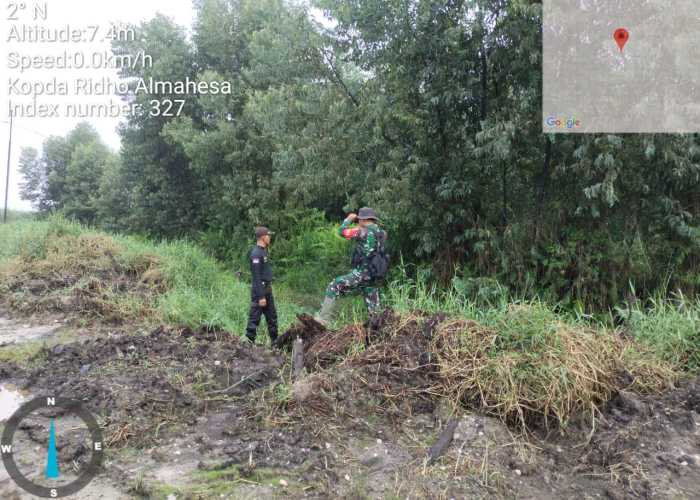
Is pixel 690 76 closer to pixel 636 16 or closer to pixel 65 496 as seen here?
pixel 636 16

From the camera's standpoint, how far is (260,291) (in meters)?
6.23

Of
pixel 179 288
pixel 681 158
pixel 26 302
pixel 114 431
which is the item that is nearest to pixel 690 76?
pixel 681 158

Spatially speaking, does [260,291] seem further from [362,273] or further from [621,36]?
[621,36]

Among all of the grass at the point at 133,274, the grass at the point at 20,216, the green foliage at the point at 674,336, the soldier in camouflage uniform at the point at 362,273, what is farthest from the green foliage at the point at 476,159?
the grass at the point at 20,216

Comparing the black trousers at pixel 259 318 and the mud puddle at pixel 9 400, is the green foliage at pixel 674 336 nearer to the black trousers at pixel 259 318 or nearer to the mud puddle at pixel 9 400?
the black trousers at pixel 259 318

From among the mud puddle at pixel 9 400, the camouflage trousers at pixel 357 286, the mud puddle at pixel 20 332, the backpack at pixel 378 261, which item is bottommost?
the mud puddle at pixel 9 400

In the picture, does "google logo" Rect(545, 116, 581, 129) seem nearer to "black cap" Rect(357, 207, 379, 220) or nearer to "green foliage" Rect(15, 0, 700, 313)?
"green foliage" Rect(15, 0, 700, 313)

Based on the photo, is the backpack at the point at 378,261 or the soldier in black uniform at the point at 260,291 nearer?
the soldier in black uniform at the point at 260,291

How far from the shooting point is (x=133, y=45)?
50.0 feet

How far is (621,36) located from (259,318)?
17.3ft

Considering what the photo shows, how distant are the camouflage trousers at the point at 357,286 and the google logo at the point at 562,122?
2837 mm

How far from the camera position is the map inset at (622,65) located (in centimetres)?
578

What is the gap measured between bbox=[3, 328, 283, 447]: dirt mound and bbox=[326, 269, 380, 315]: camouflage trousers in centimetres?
→ 136

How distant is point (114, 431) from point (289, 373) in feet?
4.72
